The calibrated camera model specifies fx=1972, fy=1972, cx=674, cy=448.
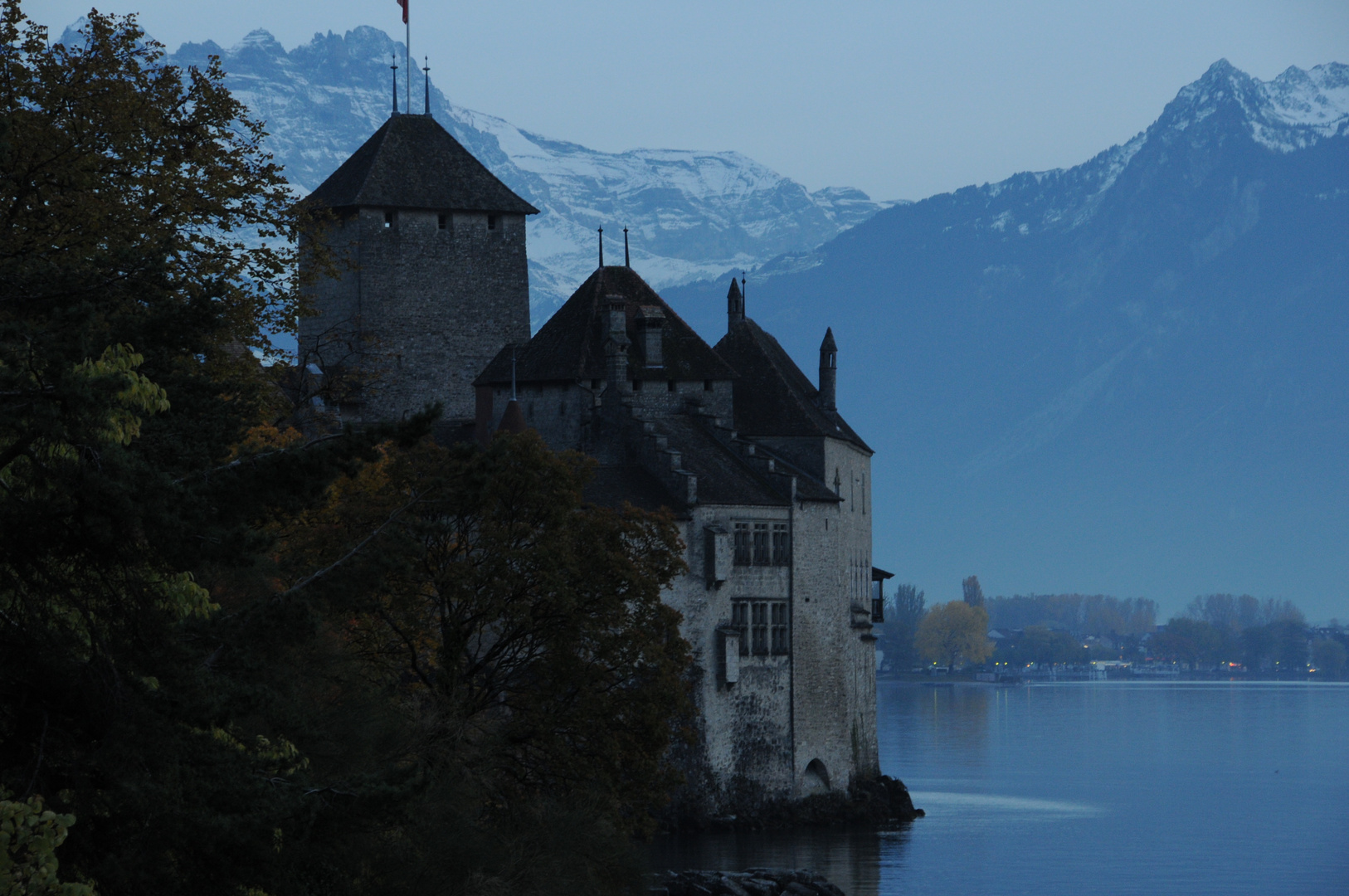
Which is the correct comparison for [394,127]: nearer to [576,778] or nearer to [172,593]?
[576,778]

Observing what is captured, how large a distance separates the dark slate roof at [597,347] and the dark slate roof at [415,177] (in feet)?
34.5

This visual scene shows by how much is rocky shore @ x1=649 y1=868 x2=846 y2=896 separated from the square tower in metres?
29.9

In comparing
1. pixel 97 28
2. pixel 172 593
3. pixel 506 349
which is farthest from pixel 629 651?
pixel 506 349

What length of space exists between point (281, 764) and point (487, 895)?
403 inches

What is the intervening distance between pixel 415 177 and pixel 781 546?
25.2 metres

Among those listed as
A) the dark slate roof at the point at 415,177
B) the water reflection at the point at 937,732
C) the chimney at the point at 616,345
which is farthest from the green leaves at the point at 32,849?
the water reflection at the point at 937,732

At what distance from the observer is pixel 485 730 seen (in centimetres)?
3900

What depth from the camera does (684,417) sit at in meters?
70.8

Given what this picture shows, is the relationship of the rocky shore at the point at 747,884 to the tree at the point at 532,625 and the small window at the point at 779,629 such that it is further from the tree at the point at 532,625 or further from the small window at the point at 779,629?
the small window at the point at 779,629

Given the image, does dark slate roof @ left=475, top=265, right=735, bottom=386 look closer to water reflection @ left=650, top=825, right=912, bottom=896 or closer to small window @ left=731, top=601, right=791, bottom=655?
small window @ left=731, top=601, right=791, bottom=655

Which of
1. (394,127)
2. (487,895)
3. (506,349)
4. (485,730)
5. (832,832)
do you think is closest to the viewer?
(487,895)

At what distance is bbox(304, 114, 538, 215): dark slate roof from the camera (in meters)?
81.1

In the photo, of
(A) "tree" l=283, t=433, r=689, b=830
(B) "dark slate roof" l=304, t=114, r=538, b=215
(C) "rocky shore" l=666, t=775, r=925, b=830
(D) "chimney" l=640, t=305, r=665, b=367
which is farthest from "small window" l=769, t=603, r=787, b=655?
(B) "dark slate roof" l=304, t=114, r=538, b=215

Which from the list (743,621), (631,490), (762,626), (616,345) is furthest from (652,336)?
(762,626)
